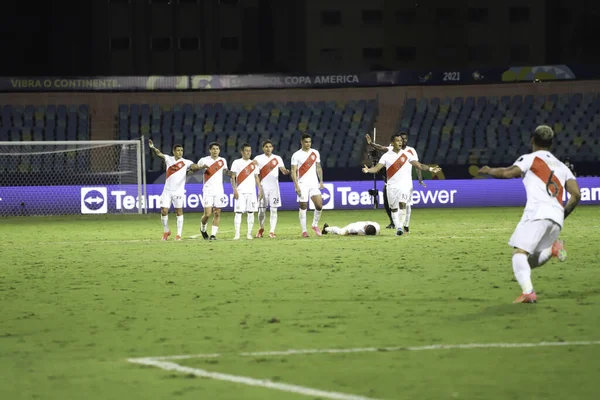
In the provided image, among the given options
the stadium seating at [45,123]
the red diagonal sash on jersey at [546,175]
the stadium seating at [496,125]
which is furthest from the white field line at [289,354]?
the stadium seating at [45,123]

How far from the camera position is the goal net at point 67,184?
32.9 metres

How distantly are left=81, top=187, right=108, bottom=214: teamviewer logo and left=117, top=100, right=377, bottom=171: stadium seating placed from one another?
7.58m

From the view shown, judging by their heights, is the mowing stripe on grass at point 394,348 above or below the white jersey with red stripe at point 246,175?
below

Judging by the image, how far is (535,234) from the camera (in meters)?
10.0

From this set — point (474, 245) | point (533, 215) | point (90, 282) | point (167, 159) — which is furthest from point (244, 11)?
point (533, 215)

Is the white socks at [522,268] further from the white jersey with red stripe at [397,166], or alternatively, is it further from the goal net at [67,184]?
the goal net at [67,184]

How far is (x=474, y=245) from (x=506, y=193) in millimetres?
17075

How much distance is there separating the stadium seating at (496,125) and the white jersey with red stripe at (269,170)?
18.4 metres

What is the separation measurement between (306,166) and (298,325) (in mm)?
12731

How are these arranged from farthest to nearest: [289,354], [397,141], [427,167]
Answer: [397,141], [427,167], [289,354]

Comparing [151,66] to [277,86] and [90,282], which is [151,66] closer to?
[277,86]

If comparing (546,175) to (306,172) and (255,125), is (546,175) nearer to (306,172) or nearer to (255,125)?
(306,172)

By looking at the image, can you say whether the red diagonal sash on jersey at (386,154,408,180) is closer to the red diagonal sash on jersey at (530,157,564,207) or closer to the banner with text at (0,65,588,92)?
the red diagonal sash on jersey at (530,157,564,207)

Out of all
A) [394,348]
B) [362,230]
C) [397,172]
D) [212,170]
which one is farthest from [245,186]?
[394,348]
